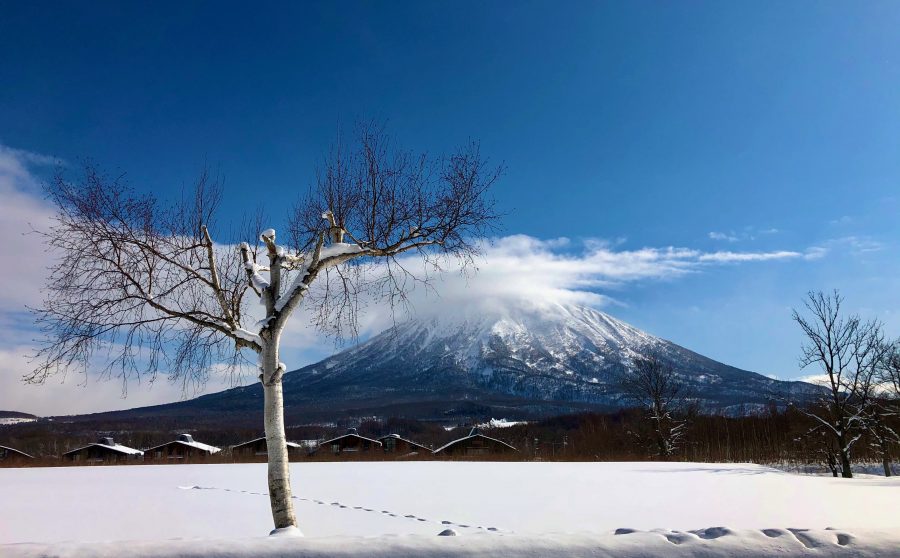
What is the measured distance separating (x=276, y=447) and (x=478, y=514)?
4.90 metres

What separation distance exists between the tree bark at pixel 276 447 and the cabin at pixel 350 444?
4702 centimetres

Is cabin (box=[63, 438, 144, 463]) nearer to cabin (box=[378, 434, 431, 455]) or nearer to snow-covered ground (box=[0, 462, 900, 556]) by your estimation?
cabin (box=[378, 434, 431, 455])

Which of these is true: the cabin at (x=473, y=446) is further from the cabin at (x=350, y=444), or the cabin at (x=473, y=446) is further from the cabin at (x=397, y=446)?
the cabin at (x=350, y=444)

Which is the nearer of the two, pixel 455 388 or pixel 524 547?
pixel 524 547

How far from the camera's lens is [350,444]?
54.2m

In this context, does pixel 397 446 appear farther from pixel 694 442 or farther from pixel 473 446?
pixel 694 442

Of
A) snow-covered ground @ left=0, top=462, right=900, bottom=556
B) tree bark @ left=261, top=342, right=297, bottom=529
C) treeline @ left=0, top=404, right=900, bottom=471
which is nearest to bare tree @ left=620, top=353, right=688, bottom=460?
treeline @ left=0, top=404, right=900, bottom=471

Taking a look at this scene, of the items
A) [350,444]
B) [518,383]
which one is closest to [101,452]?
[350,444]

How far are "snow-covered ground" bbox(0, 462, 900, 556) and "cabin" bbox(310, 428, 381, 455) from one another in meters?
36.0

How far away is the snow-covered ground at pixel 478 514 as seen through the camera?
10.4 feet

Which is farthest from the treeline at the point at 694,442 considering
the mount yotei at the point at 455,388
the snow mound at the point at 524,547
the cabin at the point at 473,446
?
the mount yotei at the point at 455,388

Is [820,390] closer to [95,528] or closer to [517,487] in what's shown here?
[517,487]

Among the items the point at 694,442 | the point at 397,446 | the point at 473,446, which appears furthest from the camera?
the point at 397,446

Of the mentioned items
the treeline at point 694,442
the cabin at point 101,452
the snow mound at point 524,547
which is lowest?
the treeline at point 694,442
